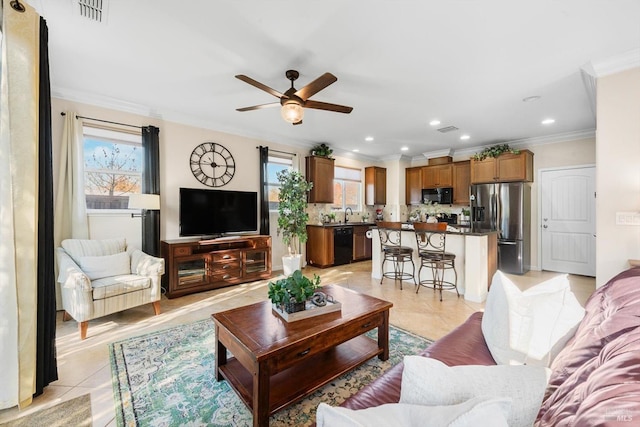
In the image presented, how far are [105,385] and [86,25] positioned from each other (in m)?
2.80

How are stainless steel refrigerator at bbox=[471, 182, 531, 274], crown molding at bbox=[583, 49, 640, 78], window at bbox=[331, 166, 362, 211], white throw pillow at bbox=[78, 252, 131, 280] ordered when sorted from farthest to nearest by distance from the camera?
window at bbox=[331, 166, 362, 211] → stainless steel refrigerator at bbox=[471, 182, 531, 274] → white throw pillow at bbox=[78, 252, 131, 280] → crown molding at bbox=[583, 49, 640, 78]

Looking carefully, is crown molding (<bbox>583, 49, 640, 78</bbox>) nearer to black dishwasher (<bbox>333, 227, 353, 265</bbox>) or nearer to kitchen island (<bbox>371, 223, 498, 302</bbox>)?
kitchen island (<bbox>371, 223, 498, 302</bbox>)

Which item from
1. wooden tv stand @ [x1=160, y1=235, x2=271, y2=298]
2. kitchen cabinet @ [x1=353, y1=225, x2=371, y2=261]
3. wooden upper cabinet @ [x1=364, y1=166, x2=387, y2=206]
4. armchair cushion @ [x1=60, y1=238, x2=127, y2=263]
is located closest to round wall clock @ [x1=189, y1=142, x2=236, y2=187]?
wooden tv stand @ [x1=160, y1=235, x2=271, y2=298]

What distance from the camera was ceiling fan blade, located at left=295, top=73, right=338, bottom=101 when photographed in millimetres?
2334

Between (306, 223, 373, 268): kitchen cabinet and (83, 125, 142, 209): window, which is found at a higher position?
(83, 125, 142, 209): window

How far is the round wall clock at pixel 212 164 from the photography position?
4562 mm

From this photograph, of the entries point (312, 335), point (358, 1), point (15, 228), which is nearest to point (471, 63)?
point (358, 1)

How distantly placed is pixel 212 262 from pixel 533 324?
3919 mm

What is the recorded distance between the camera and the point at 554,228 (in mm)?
5430

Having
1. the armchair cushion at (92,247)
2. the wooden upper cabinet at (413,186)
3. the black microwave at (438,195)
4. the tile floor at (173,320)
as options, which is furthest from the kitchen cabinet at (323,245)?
the armchair cushion at (92,247)

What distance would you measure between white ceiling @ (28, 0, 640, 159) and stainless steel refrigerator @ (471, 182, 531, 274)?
1.54 metres

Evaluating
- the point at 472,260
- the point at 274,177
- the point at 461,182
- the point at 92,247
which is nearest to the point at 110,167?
the point at 92,247

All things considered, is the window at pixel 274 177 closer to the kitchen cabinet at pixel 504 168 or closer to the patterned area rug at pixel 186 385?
the patterned area rug at pixel 186 385

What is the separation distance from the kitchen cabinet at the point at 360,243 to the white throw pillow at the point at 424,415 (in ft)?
18.9
